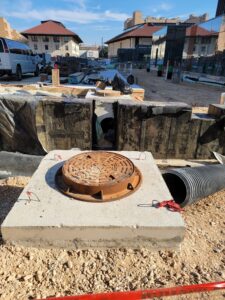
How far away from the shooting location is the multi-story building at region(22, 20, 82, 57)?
59062 millimetres

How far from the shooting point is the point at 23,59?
1816 centimetres

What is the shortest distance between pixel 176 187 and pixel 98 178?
1.67m

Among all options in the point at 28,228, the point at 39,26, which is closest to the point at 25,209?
the point at 28,228

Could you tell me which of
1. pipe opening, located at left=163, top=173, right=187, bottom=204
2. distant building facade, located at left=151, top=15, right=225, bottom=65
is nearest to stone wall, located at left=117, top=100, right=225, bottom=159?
pipe opening, located at left=163, top=173, right=187, bottom=204

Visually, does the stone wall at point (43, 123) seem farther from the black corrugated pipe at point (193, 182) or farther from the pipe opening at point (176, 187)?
the black corrugated pipe at point (193, 182)

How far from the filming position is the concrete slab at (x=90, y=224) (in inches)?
89.4

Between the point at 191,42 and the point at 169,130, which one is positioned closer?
the point at 169,130

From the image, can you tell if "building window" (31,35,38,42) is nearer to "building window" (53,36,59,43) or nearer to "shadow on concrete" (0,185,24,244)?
"building window" (53,36,59,43)

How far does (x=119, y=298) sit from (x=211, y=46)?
2492 centimetres

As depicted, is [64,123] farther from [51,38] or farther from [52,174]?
[51,38]

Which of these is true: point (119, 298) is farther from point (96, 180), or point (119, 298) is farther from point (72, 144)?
point (72, 144)

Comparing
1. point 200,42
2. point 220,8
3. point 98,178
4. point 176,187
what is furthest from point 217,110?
point 220,8

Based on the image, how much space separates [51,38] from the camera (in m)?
60.4

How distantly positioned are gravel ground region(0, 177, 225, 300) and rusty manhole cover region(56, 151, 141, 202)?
22.1 inches
